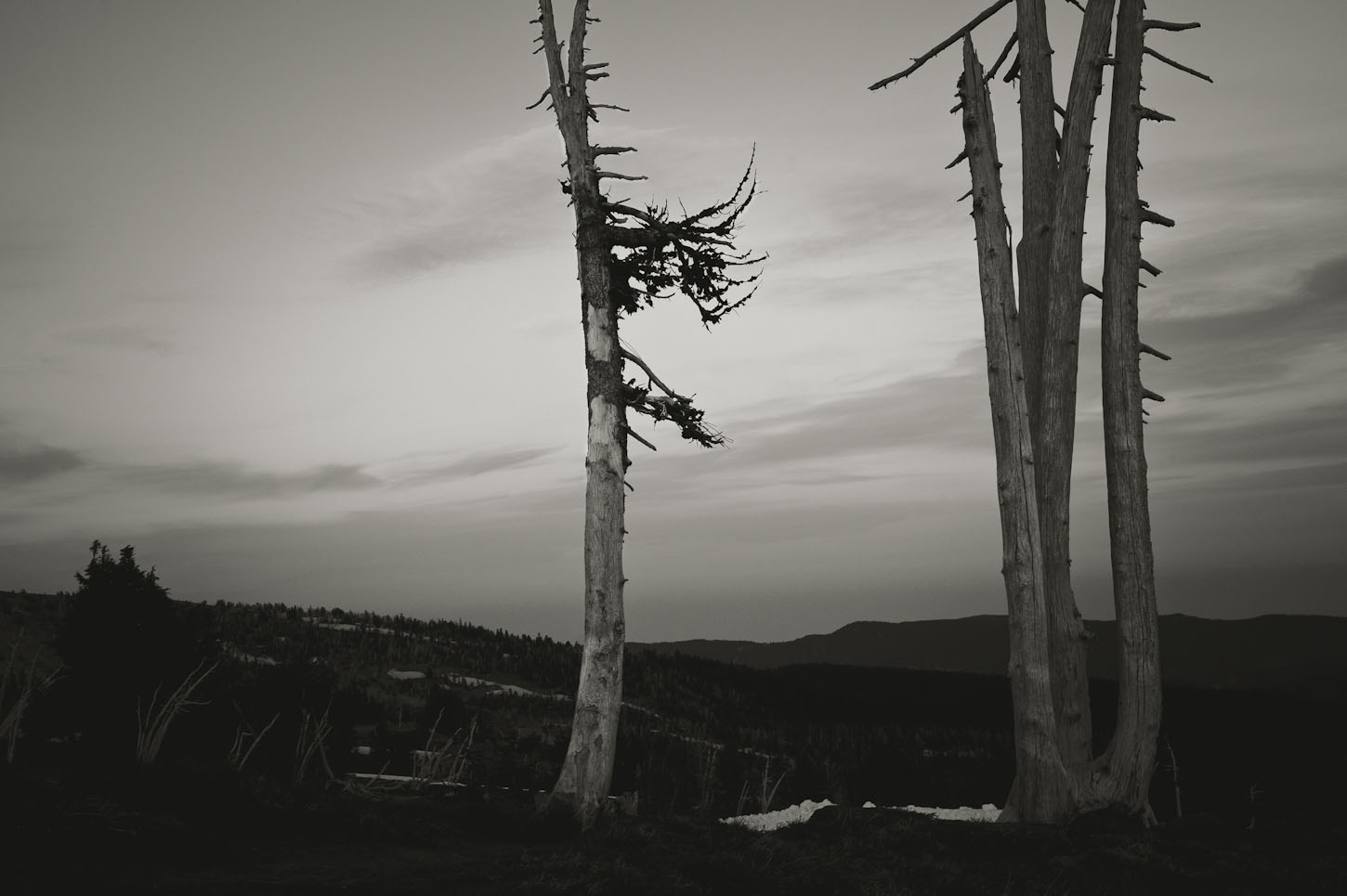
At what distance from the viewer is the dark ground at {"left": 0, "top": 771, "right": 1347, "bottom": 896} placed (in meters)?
5.94

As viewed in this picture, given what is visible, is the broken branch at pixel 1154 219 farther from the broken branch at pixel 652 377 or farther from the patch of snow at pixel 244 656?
the patch of snow at pixel 244 656

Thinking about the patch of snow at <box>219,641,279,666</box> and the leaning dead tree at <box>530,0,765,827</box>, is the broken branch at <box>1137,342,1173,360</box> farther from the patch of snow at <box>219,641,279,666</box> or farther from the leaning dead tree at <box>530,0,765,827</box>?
the patch of snow at <box>219,641,279,666</box>

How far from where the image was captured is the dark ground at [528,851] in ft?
19.5

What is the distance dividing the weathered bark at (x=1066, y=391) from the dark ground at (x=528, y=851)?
143 cm

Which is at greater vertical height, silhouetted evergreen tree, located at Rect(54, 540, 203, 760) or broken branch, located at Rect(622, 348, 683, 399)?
broken branch, located at Rect(622, 348, 683, 399)

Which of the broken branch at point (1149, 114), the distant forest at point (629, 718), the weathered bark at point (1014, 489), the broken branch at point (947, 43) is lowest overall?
the distant forest at point (629, 718)

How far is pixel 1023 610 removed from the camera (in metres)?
10.0

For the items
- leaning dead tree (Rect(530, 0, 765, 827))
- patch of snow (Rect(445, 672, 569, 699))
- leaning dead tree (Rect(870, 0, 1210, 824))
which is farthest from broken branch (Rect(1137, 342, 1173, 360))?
patch of snow (Rect(445, 672, 569, 699))

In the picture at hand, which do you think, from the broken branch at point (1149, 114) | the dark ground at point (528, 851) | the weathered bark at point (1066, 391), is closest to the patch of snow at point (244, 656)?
the dark ground at point (528, 851)

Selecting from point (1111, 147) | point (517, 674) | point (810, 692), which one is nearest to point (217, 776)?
point (1111, 147)

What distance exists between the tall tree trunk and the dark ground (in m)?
0.84

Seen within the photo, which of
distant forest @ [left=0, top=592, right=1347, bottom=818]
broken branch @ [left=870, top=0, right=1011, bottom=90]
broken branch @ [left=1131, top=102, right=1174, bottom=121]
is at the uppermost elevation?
broken branch @ [left=870, top=0, right=1011, bottom=90]

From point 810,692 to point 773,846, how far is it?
40.8 meters

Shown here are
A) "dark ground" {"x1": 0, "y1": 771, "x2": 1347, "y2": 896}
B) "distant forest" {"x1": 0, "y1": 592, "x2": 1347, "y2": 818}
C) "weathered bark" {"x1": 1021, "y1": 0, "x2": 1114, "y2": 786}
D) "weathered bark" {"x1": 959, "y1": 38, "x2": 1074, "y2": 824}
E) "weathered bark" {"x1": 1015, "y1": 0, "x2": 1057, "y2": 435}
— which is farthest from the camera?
"distant forest" {"x1": 0, "y1": 592, "x2": 1347, "y2": 818}
